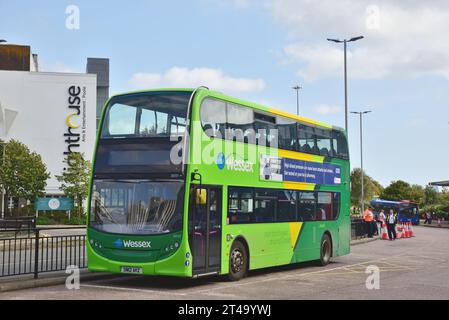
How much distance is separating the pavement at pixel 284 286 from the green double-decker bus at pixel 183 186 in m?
0.48

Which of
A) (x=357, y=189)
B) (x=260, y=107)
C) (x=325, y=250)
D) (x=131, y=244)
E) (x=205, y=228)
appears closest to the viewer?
(x=131, y=244)

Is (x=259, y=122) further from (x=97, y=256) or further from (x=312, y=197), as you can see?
(x=97, y=256)

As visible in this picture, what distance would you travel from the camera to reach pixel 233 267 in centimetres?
1430

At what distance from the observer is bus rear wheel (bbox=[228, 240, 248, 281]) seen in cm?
1425

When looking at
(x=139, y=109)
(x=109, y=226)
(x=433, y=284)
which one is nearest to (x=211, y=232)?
(x=109, y=226)

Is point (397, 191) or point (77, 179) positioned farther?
point (397, 191)

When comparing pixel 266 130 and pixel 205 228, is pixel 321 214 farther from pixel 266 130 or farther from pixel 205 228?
pixel 205 228

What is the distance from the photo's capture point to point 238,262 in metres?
14.5

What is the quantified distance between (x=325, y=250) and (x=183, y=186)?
8247mm

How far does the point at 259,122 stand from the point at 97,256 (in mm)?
5190

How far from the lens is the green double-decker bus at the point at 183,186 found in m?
12.6

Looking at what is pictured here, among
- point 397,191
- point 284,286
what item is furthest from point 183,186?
point 397,191

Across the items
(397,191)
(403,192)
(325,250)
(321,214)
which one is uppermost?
(397,191)

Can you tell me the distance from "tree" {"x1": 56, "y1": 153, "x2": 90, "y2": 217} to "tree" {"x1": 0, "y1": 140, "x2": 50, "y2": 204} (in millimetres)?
2272
